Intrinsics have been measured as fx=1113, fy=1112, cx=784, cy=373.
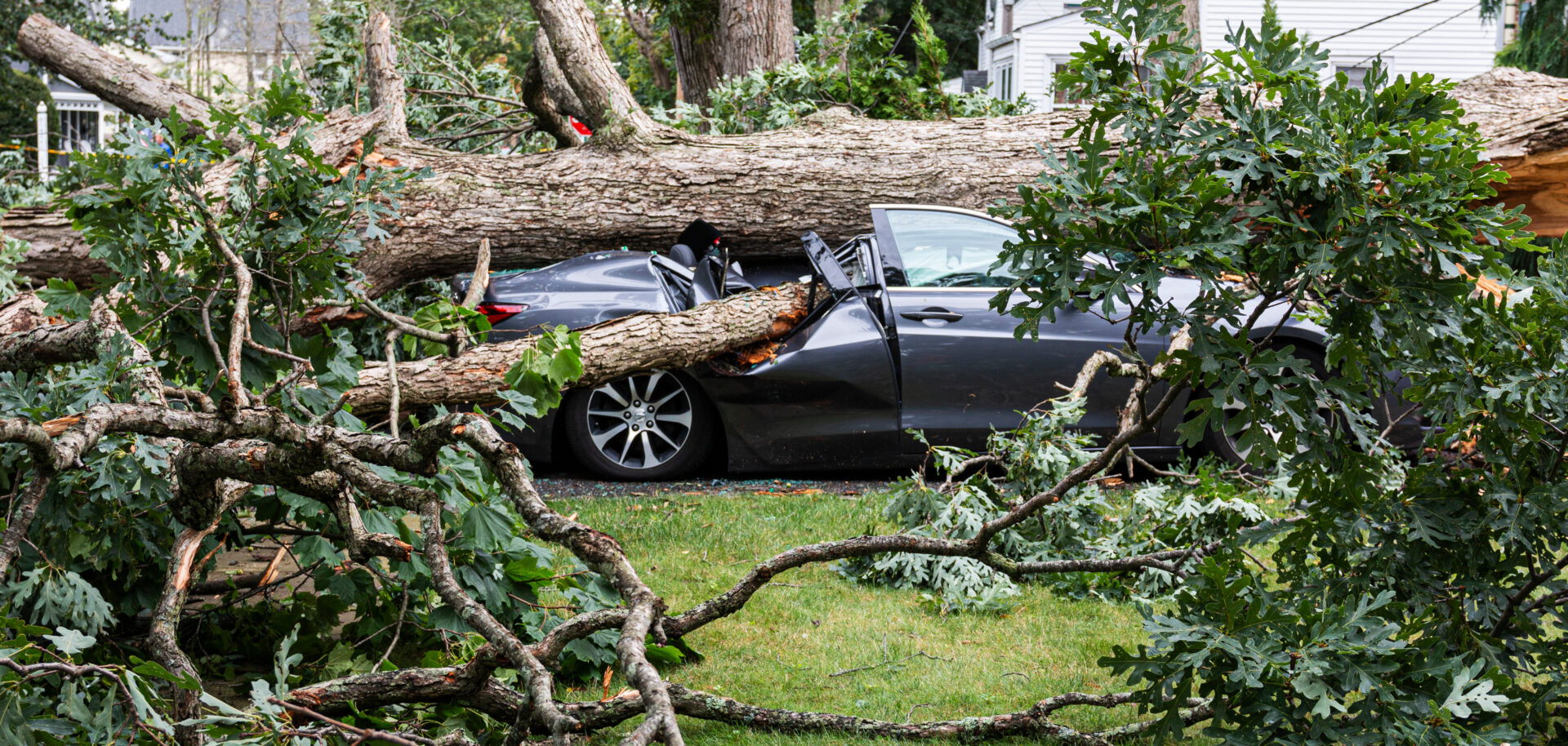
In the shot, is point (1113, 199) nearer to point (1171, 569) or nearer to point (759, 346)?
point (1171, 569)

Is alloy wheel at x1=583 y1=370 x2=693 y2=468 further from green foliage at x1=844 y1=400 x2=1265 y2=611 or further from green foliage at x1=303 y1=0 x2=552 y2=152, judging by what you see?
green foliage at x1=303 y1=0 x2=552 y2=152

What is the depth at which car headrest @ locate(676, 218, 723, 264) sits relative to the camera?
7.39 metres

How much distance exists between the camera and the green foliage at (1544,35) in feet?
53.8

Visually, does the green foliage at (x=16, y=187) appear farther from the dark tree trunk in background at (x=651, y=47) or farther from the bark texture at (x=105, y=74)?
the dark tree trunk in background at (x=651, y=47)

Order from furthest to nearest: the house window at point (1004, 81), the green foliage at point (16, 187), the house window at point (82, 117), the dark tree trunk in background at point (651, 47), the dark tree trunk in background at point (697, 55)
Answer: the house window at point (82, 117) → the house window at point (1004, 81) → the dark tree trunk in background at point (651, 47) → the dark tree trunk in background at point (697, 55) → the green foliage at point (16, 187)

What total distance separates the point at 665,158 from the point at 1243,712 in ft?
19.4

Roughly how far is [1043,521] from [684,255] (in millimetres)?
3202

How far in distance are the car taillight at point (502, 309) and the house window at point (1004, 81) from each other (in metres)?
19.6

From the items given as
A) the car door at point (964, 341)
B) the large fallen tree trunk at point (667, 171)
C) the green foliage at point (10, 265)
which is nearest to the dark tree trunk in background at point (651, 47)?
the large fallen tree trunk at point (667, 171)

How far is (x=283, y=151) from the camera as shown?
343 cm

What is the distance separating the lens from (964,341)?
6.55 m

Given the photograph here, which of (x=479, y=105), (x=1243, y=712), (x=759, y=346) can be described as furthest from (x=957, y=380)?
(x=479, y=105)

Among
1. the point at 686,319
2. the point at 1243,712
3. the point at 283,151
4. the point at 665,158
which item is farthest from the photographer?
the point at 665,158

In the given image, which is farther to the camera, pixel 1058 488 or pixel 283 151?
pixel 283 151
